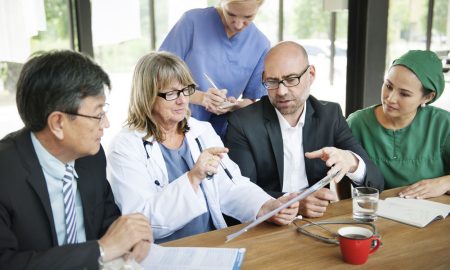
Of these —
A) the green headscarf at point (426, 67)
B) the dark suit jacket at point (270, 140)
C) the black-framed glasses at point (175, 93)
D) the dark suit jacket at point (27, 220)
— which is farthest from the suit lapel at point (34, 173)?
the green headscarf at point (426, 67)

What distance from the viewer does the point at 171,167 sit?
81.5 inches

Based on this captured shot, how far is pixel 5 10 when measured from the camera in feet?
9.75

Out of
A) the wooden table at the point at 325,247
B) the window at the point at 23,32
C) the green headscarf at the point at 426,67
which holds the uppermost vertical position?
the window at the point at 23,32

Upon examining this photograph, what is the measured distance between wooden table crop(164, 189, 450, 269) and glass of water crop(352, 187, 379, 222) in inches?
1.4

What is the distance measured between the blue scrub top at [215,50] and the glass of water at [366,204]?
107 centimetres

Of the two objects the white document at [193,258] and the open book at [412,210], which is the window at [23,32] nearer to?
the white document at [193,258]

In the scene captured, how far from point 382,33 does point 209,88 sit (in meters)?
1.62

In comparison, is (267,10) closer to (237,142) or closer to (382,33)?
(382,33)

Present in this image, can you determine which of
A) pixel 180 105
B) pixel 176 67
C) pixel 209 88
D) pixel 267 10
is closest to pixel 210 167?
pixel 180 105

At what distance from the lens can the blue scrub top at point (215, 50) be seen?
2641mm

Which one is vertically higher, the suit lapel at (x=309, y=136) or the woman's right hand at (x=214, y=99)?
the woman's right hand at (x=214, y=99)

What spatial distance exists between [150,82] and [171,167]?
1.33ft

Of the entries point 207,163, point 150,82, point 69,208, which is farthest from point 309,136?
point 69,208

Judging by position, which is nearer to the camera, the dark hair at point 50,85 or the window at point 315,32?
the dark hair at point 50,85
